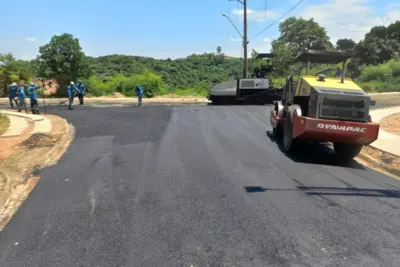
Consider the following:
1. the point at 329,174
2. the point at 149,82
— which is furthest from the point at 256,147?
the point at 149,82

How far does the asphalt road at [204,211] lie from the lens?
4.52m

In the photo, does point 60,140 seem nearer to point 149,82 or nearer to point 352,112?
point 352,112

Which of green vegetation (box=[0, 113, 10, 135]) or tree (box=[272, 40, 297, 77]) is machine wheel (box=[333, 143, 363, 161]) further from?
green vegetation (box=[0, 113, 10, 135])

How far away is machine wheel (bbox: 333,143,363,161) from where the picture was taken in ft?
32.1

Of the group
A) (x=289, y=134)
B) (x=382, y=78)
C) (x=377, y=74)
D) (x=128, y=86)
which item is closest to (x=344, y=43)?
(x=377, y=74)

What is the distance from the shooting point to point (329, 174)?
8.20m

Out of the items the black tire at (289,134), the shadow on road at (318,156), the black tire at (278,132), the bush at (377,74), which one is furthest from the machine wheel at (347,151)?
the bush at (377,74)

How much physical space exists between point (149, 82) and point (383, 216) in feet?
105

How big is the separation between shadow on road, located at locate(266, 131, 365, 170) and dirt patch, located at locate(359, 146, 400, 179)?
0.47 meters

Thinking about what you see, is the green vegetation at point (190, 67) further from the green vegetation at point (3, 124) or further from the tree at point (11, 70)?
the green vegetation at point (3, 124)

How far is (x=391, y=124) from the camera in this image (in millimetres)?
15578

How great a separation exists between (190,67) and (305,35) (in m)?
27.9

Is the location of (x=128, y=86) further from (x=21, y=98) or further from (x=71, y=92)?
(x=21, y=98)

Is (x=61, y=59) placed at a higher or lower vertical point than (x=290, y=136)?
higher
